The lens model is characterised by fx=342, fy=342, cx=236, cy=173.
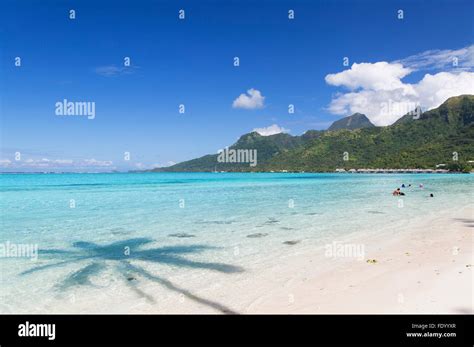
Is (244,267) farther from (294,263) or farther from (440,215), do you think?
(440,215)

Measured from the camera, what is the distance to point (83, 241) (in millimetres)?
18688

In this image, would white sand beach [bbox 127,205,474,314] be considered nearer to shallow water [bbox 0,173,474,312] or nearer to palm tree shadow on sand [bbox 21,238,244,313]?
palm tree shadow on sand [bbox 21,238,244,313]

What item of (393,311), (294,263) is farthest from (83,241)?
(393,311)

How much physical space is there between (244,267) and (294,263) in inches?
79.4

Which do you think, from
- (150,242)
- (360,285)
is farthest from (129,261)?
(360,285)

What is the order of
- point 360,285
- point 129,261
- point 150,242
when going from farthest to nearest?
point 150,242 → point 129,261 → point 360,285

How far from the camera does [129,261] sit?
566 inches

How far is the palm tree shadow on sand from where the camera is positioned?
36.7 ft

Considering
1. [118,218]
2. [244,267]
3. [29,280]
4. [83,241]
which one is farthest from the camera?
[118,218]

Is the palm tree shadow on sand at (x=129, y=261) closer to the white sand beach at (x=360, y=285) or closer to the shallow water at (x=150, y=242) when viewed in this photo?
the shallow water at (x=150, y=242)

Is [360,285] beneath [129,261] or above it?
above

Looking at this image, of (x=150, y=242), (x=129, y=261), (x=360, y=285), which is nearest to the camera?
(x=360, y=285)

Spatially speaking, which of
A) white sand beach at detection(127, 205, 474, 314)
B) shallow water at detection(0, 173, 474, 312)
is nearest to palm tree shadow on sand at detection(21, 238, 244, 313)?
shallow water at detection(0, 173, 474, 312)

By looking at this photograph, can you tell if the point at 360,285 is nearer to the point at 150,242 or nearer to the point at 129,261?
the point at 129,261
